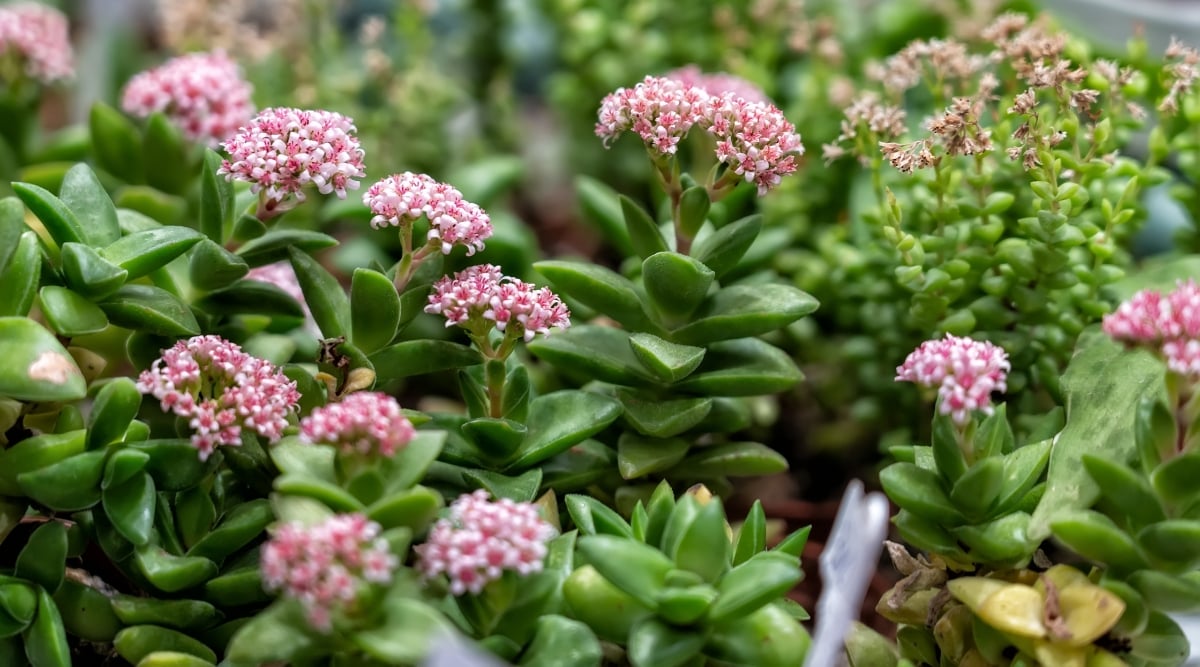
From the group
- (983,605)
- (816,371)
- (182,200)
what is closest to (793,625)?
(983,605)

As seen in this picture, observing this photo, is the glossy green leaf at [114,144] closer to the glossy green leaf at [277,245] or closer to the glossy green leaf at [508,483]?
the glossy green leaf at [277,245]

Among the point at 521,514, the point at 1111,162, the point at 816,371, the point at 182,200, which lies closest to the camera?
the point at 521,514

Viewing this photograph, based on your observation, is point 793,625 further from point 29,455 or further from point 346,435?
point 29,455

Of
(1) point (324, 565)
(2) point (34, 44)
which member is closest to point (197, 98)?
(2) point (34, 44)

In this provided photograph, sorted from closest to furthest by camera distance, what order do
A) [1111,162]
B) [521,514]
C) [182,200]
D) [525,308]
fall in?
[521,514]
[525,308]
[1111,162]
[182,200]

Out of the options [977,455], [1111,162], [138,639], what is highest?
[1111,162]

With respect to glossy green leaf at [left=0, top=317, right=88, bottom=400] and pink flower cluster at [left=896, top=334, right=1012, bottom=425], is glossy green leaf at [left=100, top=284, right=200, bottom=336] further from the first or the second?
pink flower cluster at [left=896, top=334, right=1012, bottom=425]
